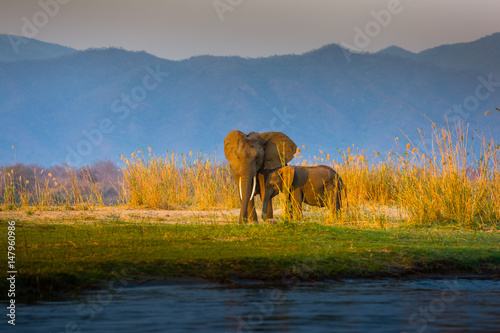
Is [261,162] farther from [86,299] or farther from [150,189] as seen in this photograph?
[86,299]

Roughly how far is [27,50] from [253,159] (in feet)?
289

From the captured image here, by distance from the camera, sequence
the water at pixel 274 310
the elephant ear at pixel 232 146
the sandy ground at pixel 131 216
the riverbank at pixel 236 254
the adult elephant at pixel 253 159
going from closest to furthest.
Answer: the water at pixel 274 310, the riverbank at pixel 236 254, the adult elephant at pixel 253 159, the elephant ear at pixel 232 146, the sandy ground at pixel 131 216

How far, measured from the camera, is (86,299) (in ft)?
20.8

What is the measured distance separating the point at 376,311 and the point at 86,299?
2.54 meters

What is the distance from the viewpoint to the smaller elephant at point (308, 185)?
43.8 ft

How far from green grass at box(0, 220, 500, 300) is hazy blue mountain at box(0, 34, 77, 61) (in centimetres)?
8267

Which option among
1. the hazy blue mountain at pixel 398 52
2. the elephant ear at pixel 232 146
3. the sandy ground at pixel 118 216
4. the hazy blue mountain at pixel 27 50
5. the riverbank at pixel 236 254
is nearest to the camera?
the riverbank at pixel 236 254

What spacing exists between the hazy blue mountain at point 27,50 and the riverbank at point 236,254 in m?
82.6

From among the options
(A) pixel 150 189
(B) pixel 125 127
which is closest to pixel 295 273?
(A) pixel 150 189

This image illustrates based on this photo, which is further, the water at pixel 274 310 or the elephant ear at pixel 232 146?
the elephant ear at pixel 232 146

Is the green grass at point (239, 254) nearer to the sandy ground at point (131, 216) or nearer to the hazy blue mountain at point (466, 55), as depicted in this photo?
the sandy ground at point (131, 216)

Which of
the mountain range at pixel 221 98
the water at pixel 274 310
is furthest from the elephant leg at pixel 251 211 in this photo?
the mountain range at pixel 221 98

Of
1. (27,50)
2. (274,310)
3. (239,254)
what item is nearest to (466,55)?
(27,50)

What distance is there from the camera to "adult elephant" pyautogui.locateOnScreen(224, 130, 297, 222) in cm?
1283
